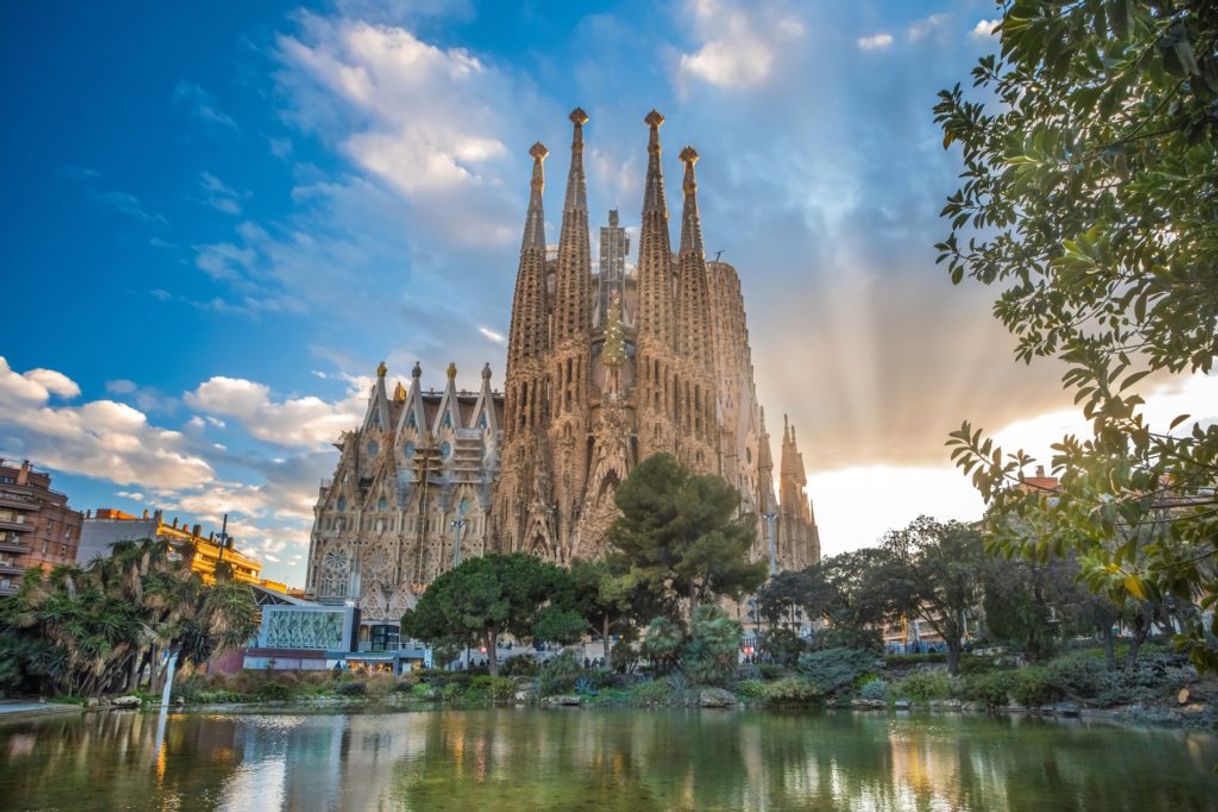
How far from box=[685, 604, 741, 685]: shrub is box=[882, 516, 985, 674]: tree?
7598 mm

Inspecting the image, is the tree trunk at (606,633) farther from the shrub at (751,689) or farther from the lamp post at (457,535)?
the lamp post at (457,535)

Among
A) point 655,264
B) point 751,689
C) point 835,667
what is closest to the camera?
point 751,689

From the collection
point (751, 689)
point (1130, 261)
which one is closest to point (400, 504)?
point (751, 689)

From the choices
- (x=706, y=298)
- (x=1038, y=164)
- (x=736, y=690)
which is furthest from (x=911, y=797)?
(x=706, y=298)

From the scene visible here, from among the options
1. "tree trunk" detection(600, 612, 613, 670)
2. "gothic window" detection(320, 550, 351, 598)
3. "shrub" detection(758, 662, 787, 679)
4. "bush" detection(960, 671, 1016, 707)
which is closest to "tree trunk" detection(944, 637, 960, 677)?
"bush" detection(960, 671, 1016, 707)

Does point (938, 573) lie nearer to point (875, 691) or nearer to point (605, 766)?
point (875, 691)

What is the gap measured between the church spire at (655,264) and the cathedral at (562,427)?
0.39ft

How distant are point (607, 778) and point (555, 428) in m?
48.4

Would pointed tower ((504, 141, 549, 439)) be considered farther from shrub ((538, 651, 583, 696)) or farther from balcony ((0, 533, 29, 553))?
balcony ((0, 533, 29, 553))

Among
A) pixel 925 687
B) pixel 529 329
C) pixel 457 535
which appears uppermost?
pixel 529 329

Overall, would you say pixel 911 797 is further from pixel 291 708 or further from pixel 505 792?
pixel 291 708

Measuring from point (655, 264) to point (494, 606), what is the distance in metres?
35.7

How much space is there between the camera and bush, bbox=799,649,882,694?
28.4 meters

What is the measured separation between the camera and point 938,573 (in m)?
31.2
